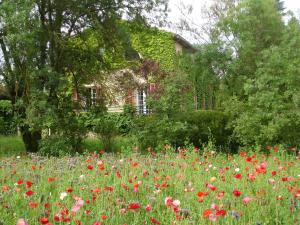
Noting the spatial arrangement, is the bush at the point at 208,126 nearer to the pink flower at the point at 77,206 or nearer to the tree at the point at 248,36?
the tree at the point at 248,36

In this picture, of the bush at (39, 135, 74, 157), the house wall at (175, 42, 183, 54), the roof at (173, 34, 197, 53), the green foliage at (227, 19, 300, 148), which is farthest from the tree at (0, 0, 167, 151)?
the house wall at (175, 42, 183, 54)

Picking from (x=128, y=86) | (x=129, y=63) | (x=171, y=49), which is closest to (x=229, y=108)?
(x=129, y=63)

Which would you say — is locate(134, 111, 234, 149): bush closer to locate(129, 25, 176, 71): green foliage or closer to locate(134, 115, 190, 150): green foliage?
locate(134, 115, 190, 150): green foliage

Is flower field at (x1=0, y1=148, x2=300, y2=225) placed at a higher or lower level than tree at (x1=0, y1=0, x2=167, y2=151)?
lower

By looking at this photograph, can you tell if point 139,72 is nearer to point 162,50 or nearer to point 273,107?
point 162,50

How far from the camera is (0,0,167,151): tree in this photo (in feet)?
35.1

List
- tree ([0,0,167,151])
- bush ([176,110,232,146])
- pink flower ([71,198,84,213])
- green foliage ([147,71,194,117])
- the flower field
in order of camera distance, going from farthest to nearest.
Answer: bush ([176,110,232,146])
green foliage ([147,71,194,117])
tree ([0,0,167,151])
the flower field
pink flower ([71,198,84,213])

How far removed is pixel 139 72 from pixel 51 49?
974cm

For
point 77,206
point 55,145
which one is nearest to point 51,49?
point 55,145

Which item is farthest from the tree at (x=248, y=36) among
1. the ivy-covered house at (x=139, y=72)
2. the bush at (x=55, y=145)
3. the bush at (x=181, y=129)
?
the bush at (x=55, y=145)

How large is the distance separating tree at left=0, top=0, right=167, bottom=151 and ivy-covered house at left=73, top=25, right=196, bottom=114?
688 millimetres

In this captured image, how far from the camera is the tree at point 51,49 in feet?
35.1

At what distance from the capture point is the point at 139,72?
71.6 ft

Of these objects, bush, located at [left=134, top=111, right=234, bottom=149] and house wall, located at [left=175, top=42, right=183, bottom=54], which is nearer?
bush, located at [left=134, top=111, right=234, bottom=149]
